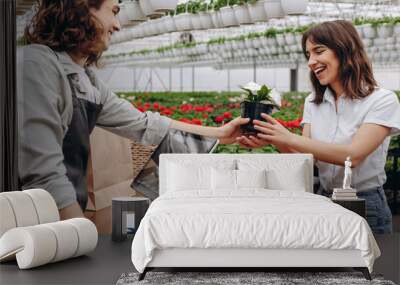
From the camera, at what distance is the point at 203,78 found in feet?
25.3

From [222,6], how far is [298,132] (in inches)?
48.1

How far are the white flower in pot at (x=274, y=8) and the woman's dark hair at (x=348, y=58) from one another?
476 mm

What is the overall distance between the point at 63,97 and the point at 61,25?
0.59m

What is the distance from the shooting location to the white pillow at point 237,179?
5891mm

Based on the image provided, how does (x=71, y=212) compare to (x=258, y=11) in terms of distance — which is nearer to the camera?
(x=258, y=11)

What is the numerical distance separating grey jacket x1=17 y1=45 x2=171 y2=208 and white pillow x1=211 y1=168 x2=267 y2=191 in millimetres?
1338

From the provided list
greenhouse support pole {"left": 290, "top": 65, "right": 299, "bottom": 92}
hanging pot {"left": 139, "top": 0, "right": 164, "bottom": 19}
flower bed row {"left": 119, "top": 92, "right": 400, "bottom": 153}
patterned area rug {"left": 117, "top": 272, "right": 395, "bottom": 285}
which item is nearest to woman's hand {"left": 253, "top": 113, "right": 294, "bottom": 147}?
flower bed row {"left": 119, "top": 92, "right": 400, "bottom": 153}

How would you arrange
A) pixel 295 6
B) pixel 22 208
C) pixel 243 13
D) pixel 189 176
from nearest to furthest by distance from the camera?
pixel 22 208
pixel 295 6
pixel 189 176
pixel 243 13

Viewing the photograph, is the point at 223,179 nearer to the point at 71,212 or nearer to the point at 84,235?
the point at 84,235

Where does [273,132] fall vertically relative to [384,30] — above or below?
below

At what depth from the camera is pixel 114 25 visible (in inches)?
258

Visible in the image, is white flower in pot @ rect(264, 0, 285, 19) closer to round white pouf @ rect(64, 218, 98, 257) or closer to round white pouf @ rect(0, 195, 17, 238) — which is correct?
round white pouf @ rect(64, 218, 98, 257)

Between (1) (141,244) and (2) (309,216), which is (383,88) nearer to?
(2) (309,216)

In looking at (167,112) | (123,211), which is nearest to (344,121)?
(167,112)
